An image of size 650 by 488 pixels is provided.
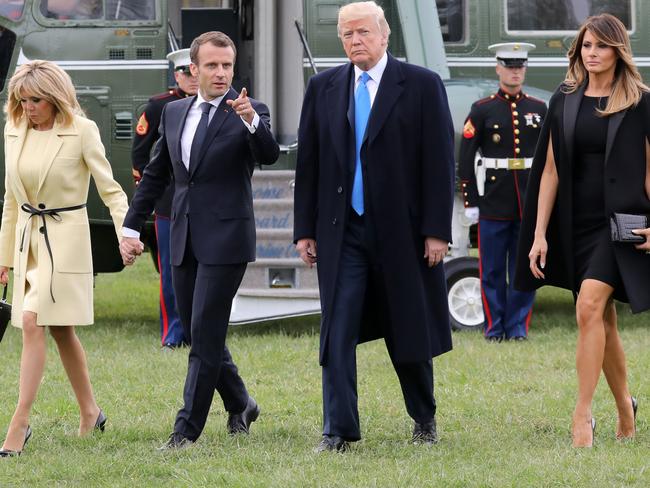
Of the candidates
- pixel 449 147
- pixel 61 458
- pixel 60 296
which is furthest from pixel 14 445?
A: pixel 449 147

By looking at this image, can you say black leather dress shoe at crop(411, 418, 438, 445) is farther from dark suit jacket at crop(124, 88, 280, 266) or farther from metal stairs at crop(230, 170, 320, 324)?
metal stairs at crop(230, 170, 320, 324)

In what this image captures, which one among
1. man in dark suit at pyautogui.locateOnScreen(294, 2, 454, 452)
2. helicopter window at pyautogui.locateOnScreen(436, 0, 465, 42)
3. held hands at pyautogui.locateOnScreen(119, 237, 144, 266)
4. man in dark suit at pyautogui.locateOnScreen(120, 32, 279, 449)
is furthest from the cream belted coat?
helicopter window at pyautogui.locateOnScreen(436, 0, 465, 42)

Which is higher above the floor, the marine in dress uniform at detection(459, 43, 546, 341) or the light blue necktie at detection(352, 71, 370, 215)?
the light blue necktie at detection(352, 71, 370, 215)

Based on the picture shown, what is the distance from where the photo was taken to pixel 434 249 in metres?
6.16

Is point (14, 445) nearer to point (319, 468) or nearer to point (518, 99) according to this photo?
point (319, 468)

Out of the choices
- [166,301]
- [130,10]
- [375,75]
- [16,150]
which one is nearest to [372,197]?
[375,75]

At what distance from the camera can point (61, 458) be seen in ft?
20.1

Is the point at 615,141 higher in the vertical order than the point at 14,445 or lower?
higher

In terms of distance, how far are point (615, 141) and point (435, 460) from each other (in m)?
1.57

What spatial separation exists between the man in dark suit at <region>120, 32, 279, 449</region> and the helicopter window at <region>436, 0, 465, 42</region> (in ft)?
17.3

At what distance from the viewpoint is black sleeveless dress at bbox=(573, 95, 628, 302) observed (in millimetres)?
6168

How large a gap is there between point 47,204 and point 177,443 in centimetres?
122

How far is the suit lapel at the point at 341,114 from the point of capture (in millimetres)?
6164

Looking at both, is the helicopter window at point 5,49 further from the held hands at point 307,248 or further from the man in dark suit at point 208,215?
the held hands at point 307,248
